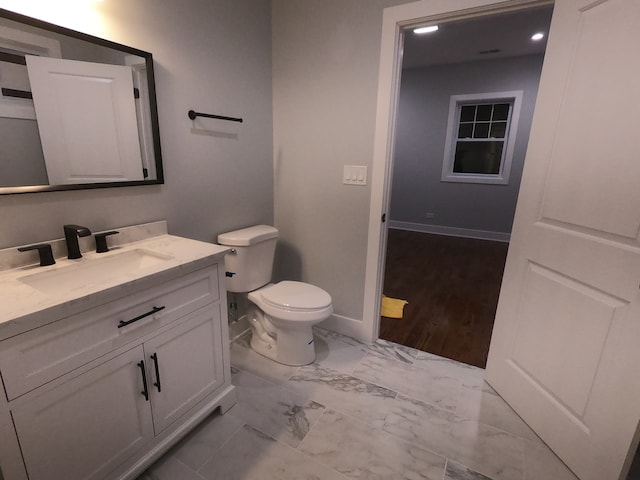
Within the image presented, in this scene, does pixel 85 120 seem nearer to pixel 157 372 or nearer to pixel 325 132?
pixel 157 372

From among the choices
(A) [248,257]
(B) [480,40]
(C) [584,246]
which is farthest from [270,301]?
(B) [480,40]

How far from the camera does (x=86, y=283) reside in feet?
3.41

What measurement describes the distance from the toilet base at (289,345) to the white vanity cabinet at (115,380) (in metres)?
0.47

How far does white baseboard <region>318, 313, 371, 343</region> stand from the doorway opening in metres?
0.56

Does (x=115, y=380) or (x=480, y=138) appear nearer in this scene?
(x=115, y=380)

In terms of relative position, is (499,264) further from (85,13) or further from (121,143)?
(85,13)

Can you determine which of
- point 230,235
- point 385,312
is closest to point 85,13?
point 230,235

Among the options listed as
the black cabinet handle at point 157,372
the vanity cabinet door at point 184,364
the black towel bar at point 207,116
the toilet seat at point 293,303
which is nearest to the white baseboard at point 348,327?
→ the toilet seat at point 293,303

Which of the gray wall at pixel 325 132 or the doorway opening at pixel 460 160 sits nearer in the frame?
the gray wall at pixel 325 132

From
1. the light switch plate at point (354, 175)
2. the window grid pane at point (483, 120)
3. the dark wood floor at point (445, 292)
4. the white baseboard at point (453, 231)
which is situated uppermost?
the window grid pane at point (483, 120)

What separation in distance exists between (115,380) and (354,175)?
157 centimetres

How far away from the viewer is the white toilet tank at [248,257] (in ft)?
6.22

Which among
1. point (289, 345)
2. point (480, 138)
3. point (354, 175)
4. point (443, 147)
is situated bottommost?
point (289, 345)

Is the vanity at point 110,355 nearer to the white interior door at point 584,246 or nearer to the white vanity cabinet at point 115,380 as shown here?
the white vanity cabinet at point 115,380
